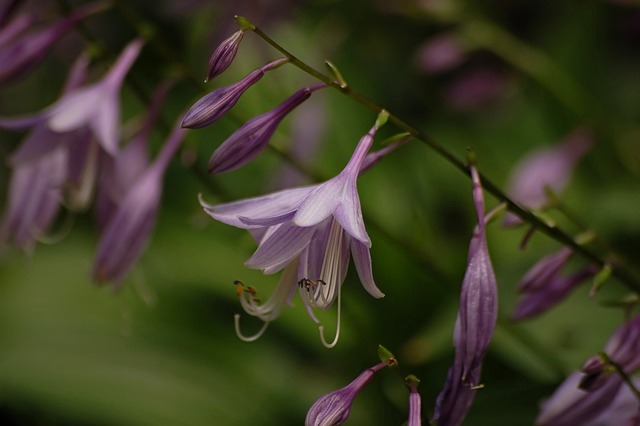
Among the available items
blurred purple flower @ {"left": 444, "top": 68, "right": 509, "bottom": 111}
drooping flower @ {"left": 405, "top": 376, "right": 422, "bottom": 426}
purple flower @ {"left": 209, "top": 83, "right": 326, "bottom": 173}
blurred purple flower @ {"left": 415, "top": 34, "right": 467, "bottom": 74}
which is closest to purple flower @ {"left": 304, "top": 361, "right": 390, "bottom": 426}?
drooping flower @ {"left": 405, "top": 376, "right": 422, "bottom": 426}

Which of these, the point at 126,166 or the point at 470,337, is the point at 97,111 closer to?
the point at 126,166

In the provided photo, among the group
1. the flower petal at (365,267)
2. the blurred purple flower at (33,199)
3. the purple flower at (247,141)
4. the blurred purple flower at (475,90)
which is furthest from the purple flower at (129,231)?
the blurred purple flower at (475,90)

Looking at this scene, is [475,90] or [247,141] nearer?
[247,141]

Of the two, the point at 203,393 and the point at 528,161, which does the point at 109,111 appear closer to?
the point at 203,393

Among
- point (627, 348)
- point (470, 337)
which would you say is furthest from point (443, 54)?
point (470, 337)

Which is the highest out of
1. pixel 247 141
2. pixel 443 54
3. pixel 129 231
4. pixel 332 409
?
pixel 443 54

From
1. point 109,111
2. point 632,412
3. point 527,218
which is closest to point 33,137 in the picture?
point 109,111
